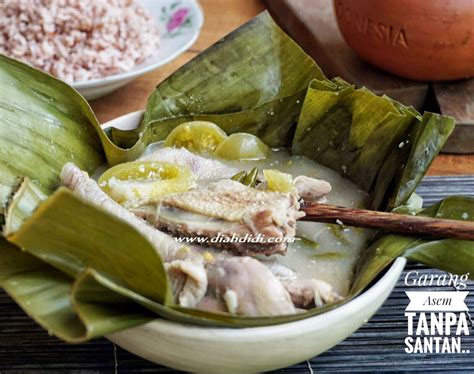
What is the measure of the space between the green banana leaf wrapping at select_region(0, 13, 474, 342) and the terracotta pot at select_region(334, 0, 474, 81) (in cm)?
39

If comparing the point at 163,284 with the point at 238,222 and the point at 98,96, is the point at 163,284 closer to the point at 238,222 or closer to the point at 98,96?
the point at 238,222

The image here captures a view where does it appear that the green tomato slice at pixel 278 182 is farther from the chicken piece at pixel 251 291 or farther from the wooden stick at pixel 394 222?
the chicken piece at pixel 251 291

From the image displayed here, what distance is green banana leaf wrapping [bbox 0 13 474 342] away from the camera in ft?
2.56

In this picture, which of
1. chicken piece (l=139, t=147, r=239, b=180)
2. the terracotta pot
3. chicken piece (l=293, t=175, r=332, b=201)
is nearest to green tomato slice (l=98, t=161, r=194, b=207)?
chicken piece (l=139, t=147, r=239, b=180)

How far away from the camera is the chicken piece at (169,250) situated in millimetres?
839

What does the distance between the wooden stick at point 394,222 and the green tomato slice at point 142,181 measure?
20 centimetres

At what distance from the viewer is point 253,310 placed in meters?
0.82

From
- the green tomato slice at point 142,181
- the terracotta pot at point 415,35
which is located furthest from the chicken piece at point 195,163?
the terracotta pot at point 415,35

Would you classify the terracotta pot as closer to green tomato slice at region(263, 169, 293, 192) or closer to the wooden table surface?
the wooden table surface

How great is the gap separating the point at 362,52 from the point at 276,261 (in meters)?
0.90

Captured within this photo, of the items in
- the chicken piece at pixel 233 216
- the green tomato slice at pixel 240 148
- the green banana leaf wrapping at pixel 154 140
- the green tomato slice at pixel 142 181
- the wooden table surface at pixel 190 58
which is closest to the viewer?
the green banana leaf wrapping at pixel 154 140

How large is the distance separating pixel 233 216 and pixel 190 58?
109 cm

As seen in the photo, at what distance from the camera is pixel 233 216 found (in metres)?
0.92

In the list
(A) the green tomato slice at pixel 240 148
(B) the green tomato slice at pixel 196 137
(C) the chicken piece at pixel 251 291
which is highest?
(C) the chicken piece at pixel 251 291
